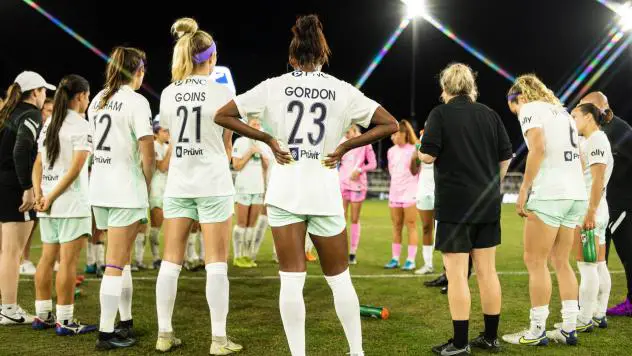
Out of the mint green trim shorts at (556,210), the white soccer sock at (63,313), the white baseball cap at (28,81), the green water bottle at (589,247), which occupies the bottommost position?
the white soccer sock at (63,313)

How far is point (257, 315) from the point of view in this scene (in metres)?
5.82

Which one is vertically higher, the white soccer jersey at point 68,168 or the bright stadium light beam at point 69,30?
the bright stadium light beam at point 69,30

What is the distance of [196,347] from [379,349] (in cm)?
160

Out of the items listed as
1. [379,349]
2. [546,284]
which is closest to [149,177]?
[379,349]

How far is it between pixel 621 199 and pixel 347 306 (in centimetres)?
419

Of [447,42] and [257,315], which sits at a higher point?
[447,42]

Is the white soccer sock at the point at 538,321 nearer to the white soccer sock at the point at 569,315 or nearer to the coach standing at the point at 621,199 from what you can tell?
the white soccer sock at the point at 569,315

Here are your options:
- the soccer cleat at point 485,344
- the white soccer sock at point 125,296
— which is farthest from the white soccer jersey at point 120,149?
the soccer cleat at point 485,344

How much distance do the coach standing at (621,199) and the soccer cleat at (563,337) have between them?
1504mm

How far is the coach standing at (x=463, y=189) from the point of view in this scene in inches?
171

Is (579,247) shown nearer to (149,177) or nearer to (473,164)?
(473,164)

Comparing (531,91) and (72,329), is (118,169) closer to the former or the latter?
(72,329)

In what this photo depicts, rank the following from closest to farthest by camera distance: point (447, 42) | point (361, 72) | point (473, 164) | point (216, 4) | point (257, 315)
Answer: point (473, 164) → point (257, 315) → point (216, 4) → point (447, 42) → point (361, 72)

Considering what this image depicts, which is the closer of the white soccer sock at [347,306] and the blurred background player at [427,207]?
the white soccer sock at [347,306]
